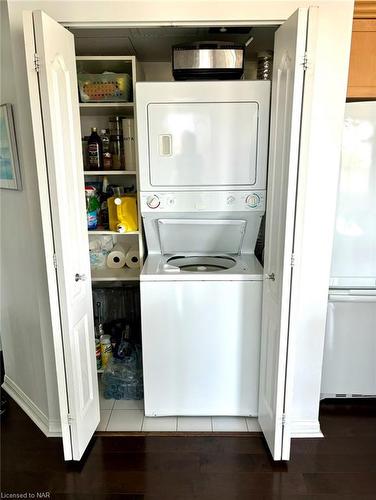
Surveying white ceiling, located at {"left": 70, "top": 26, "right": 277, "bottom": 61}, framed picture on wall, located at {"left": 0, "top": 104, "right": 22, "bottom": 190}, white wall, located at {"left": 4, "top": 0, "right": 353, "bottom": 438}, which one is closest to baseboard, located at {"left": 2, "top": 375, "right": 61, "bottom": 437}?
white wall, located at {"left": 4, "top": 0, "right": 353, "bottom": 438}

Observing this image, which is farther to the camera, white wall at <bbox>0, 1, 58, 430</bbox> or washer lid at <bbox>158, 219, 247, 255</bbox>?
washer lid at <bbox>158, 219, 247, 255</bbox>

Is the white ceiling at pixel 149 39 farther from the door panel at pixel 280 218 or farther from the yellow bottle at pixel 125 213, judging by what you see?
the yellow bottle at pixel 125 213

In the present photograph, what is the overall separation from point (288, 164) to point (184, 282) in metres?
0.82

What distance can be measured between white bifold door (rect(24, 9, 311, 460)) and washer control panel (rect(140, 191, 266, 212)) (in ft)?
0.57

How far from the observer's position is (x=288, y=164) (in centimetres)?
151

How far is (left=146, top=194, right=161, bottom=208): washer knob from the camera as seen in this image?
2.10 meters

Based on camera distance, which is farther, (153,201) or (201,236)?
(201,236)

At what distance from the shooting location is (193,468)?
72.9 inches

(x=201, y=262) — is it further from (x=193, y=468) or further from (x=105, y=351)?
(x=193, y=468)

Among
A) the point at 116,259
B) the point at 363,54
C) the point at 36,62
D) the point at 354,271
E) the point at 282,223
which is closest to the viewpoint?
the point at 36,62

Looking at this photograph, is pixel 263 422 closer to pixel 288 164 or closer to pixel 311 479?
pixel 311 479

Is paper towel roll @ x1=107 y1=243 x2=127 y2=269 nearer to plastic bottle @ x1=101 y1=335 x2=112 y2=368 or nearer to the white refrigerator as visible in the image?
plastic bottle @ x1=101 y1=335 x2=112 y2=368

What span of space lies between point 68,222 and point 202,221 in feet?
2.65

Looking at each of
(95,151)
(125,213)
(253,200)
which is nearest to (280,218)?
(253,200)
